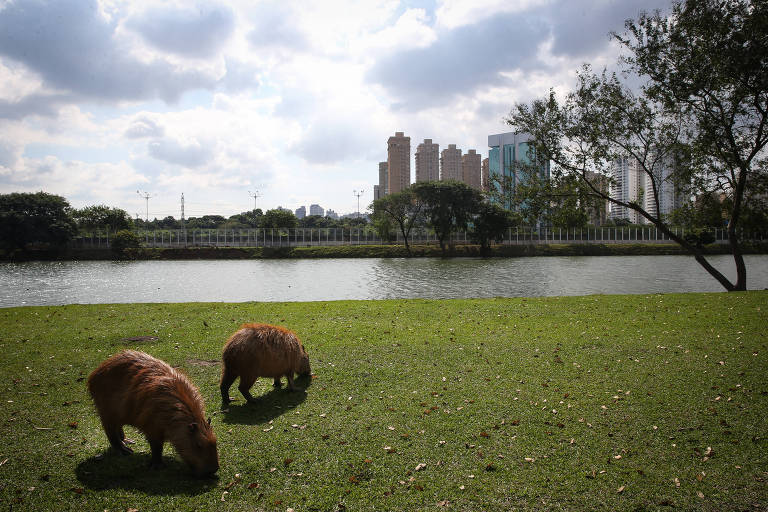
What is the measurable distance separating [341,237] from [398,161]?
57978mm

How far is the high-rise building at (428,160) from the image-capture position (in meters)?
153

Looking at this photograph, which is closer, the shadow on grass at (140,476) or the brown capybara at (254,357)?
the shadow on grass at (140,476)

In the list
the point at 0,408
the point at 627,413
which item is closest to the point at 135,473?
the point at 0,408

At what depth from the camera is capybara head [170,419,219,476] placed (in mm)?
5301

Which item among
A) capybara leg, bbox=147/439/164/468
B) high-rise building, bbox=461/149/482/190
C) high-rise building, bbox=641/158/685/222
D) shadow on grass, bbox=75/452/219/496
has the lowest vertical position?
shadow on grass, bbox=75/452/219/496

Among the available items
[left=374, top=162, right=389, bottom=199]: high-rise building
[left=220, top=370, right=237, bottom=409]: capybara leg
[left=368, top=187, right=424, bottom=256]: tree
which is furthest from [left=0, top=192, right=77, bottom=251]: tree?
[left=374, top=162, right=389, bottom=199]: high-rise building

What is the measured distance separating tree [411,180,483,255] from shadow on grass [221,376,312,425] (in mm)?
72121

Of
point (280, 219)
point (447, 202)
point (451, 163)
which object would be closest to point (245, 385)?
point (447, 202)

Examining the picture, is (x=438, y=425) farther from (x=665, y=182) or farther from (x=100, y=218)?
(x=100, y=218)

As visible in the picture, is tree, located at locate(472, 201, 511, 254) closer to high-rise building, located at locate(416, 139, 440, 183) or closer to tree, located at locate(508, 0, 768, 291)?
tree, located at locate(508, 0, 768, 291)

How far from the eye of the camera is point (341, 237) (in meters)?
105

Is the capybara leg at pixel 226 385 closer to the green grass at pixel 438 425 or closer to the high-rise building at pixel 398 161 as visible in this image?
the green grass at pixel 438 425

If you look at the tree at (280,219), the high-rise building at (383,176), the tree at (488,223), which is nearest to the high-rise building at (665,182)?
the tree at (488,223)

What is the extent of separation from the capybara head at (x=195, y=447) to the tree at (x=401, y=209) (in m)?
75.7
